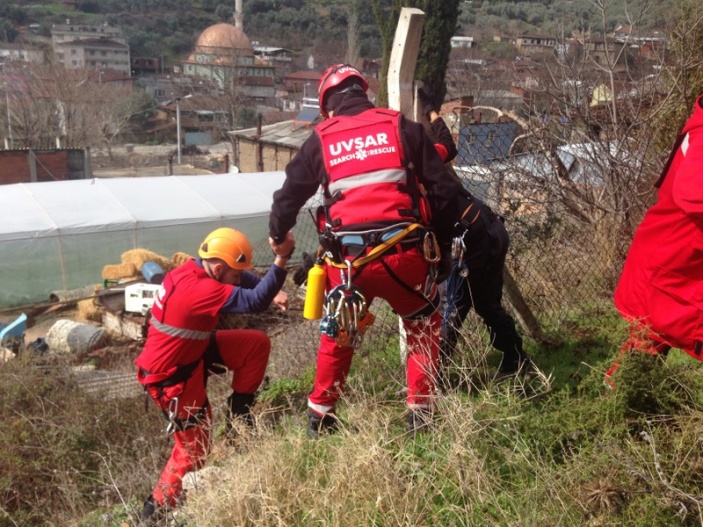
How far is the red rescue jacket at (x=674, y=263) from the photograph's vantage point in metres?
3.02

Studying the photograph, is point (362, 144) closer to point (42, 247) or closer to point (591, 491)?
point (591, 491)

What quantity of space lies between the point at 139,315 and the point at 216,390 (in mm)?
6937

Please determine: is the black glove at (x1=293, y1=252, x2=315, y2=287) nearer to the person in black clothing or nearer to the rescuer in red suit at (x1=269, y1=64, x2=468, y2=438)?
the rescuer in red suit at (x1=269, y1=64, x2=468, y2=438)

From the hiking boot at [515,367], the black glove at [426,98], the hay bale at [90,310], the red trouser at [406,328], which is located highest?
the black glove at [426,98]

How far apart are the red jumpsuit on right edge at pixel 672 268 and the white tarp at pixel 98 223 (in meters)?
11.7

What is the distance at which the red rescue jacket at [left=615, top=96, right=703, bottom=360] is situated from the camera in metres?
3.02

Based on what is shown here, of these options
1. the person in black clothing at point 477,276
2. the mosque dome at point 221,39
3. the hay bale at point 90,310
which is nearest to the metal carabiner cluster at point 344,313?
the person in black clothing at point 477,276

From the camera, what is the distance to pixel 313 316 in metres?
3.73

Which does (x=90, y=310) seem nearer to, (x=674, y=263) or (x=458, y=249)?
→ (x=458, y=249)

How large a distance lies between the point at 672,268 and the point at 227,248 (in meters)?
2.52

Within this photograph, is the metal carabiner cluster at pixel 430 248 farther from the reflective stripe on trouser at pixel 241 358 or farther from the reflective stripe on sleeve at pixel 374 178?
the reflective stripe on trouser at pixel 241 358

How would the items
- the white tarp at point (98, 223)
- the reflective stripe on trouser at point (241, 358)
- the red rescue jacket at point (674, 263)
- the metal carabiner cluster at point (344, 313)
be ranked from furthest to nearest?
the white tarp at point (98, 223)
the reflective stripe on trouser at point (241, 358)
the metal carabiner cluster at point (344, 313)
the red rescue jacket at point (674, 263)

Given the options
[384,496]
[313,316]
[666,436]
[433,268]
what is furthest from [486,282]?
[384,496]

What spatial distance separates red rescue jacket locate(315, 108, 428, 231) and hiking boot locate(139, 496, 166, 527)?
5.77ft
